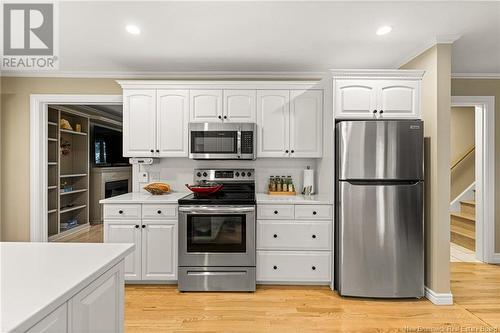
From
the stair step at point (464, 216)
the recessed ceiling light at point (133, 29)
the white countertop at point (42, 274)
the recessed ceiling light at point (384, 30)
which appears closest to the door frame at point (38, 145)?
the recessed ceiling light at point (133, 29)

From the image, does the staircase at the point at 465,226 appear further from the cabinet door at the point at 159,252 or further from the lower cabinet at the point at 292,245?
the cabinet door at the point at 159,252

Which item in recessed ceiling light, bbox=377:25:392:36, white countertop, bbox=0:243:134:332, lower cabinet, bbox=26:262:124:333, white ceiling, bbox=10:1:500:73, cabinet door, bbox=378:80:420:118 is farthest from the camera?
cabinet door, bbox=378:80:420:118

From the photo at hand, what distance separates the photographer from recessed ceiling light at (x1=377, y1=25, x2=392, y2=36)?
269 cm

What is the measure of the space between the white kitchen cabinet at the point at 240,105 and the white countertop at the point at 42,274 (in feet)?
7.83

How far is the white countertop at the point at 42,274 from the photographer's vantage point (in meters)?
0.82

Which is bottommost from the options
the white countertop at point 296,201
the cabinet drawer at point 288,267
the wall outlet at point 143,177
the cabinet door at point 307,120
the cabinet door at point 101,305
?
the cabinet drawer at point 288,267

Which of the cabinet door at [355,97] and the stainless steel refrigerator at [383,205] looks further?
the cabinet door at [355,97]

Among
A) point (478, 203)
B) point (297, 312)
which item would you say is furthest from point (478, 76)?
point (297, 312)

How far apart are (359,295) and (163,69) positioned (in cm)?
329

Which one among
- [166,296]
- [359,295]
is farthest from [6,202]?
[359,295]

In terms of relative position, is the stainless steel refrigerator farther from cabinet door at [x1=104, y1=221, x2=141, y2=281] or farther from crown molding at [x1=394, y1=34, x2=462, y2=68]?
cabinet door at [x1=104, y1=221, x2=141, y2=281]

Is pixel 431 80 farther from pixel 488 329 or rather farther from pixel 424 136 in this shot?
pixel 488 329

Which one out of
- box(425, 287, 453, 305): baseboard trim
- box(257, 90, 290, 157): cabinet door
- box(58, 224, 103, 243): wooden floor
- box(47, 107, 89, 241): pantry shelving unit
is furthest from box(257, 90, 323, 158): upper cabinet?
box(47, 107, 89, 241): pantry shelving unit

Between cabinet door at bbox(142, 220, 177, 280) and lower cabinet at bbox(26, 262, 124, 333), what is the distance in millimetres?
1816
